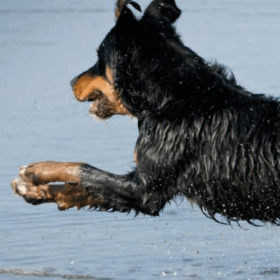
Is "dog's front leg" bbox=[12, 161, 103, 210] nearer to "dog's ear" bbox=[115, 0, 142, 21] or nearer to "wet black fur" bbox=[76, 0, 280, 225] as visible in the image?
"wet black fur" bbox=[76, 0, 280, 225]

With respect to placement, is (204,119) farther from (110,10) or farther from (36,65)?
(110,10)

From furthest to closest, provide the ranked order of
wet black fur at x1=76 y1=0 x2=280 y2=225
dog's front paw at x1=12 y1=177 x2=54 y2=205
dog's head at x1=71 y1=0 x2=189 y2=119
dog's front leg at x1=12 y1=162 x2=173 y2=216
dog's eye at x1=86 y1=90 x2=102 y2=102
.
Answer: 1. dog's eye at x1=86 y1=90 x2=102 y2=102
2. dog's front paw at x1=12 y1=177 x2=54 y2=205
3. dog's head at x1=71 y1=0 x2=189 y2=119
4. dog's front leg at x1=12 y1=162 x2=173 y2=216
5. wet black fur at x1=76 y1=0 x2=280 y2=225

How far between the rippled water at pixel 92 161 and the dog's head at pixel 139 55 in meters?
1.31

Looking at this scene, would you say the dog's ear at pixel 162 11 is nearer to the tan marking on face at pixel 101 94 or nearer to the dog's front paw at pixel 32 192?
the tan marking on face at pixel 101 94

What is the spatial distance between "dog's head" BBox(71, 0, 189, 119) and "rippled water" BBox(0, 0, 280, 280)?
131 centimetres

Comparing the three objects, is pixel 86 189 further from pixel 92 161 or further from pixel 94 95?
pixel 92 161

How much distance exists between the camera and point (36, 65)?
47.8 ft

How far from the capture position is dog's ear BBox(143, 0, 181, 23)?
688 centimetres

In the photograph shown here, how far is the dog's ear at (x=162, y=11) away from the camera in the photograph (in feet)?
22.6

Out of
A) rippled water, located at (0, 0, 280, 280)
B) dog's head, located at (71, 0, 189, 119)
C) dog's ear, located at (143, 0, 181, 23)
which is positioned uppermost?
dog's ear, located at (143, 0, 181, 23)

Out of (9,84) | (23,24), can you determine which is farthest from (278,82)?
(23,24)

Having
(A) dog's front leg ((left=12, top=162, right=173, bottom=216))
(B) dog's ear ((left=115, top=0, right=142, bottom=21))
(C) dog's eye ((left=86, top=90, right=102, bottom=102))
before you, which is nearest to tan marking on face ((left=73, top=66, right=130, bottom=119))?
(C) dog's eye ((left=86, top=90, right=102, bottom=102))

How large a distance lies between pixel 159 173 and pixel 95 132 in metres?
4.38

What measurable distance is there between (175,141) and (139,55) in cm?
70
